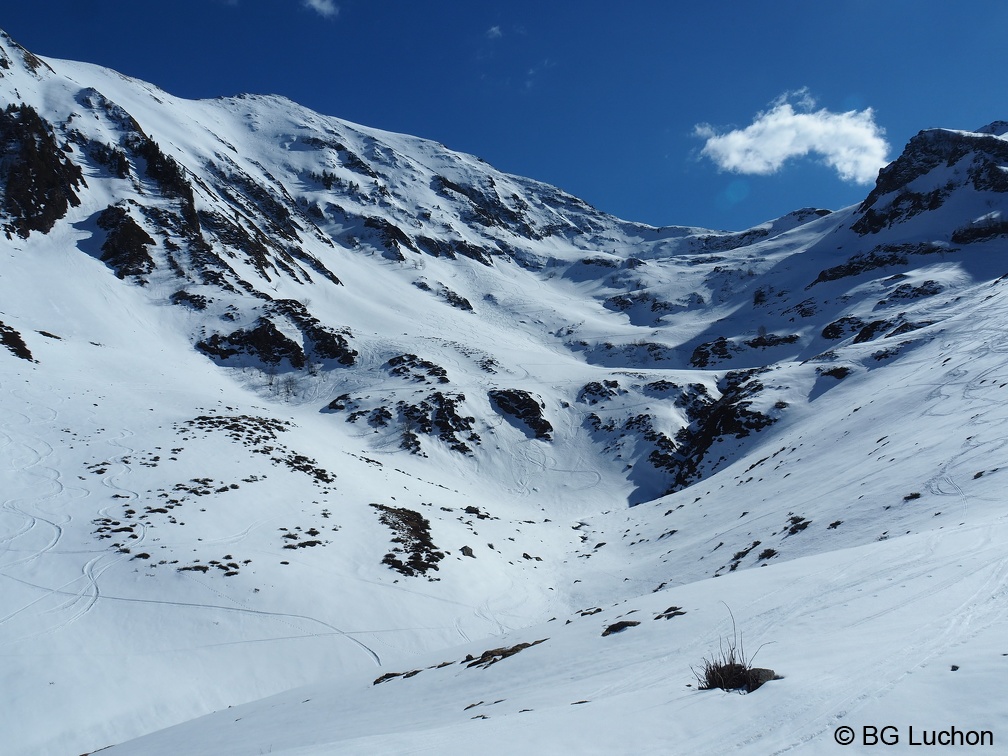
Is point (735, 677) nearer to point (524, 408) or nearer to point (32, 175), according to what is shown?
point (524, 408)

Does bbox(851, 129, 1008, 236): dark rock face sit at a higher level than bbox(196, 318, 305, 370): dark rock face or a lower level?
higher

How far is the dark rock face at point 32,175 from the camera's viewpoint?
60656mm

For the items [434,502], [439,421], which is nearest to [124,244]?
[439,421]

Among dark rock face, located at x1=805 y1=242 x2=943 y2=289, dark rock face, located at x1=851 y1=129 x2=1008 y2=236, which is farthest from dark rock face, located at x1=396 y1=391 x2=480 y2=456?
dark rock face, located at x1=851 y1=129 x2=1008 y2=236

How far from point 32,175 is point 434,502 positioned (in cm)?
7170

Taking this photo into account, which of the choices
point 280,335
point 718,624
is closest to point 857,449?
point 718,624

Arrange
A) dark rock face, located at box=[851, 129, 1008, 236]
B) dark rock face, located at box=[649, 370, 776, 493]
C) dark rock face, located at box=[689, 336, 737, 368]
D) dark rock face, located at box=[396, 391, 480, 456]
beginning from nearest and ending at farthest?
dark rock face, located at box=[649, 370, 776, 493]
dark rock face, located at box=[396, 391, 480, 456]
dark rock face, located at box=[689, 336, 737, 368]
dark rock face, located at box=[851, 129, 1008, 236]

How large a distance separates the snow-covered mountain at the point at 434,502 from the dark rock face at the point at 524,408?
35 centimetres

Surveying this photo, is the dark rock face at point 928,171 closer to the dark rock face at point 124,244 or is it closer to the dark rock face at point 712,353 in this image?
the dark rock face at point 712,353

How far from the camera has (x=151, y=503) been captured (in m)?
21.2

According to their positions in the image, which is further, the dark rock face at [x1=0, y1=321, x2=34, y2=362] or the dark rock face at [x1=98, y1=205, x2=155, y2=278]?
the dark rock face at [x1=98, y1=205, x2=155, y2=278]

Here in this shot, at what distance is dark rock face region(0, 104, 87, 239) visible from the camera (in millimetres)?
60656

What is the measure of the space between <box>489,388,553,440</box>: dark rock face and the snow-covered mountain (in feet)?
1.16

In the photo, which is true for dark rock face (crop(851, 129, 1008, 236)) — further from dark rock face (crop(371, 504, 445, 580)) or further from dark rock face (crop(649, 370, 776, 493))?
dark rock face (crop(371, 504, 445, 580))
